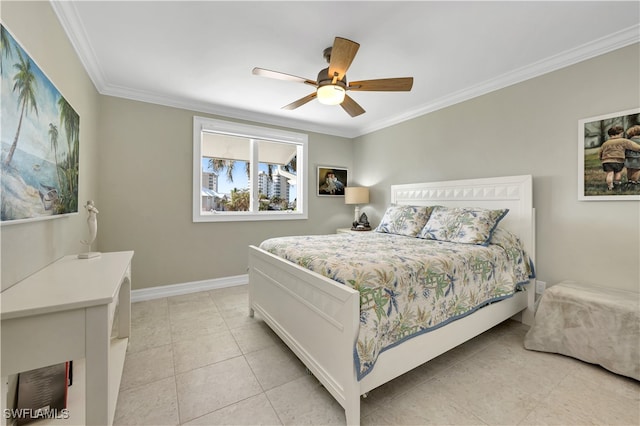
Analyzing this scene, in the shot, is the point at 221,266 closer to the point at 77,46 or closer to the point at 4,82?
the point at 77,46

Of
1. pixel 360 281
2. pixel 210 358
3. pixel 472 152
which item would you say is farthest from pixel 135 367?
pixel 472 152

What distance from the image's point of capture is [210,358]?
199 centimetres

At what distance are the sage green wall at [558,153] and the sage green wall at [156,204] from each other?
10.5ft

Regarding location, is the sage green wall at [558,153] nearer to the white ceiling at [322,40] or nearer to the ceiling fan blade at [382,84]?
the white ceiling at [322,40]

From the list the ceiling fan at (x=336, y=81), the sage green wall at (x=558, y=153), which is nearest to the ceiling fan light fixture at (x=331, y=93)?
the ceiling fan at (x=336, y=81)

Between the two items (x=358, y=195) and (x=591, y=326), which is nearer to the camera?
(x=591, y=326)

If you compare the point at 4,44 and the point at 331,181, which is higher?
the point at 4,44

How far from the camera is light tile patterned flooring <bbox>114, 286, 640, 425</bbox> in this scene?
1.44 metres

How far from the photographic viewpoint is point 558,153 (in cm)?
243

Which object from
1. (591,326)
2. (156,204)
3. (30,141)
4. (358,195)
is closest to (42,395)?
(30,141)

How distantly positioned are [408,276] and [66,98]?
8.84ft

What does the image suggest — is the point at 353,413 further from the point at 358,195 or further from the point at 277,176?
the point at 277,176

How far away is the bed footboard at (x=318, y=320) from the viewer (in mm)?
1330

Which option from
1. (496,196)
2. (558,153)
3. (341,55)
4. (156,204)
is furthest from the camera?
(156,204)
